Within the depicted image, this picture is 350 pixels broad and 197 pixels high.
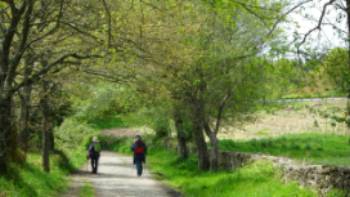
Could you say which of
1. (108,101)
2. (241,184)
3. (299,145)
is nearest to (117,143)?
(108,101)

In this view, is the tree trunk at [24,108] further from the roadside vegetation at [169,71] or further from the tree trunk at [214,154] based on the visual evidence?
the tree trunk at [214,154]

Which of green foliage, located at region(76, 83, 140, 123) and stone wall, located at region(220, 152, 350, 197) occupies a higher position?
green foliage, located at region(76, 83, 140, 123)

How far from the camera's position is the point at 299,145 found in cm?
3766

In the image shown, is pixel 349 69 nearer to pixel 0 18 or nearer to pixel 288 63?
pixel 288 63

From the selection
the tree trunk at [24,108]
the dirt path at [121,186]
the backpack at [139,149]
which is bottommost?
the dirt path at [121,186]

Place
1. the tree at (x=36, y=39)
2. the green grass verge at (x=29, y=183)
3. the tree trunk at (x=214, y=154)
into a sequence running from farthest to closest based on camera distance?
the tree trunk at (x=214, y=154) < the green grass verge at (x=29, y=183) < the tree at (x=36, y=39)

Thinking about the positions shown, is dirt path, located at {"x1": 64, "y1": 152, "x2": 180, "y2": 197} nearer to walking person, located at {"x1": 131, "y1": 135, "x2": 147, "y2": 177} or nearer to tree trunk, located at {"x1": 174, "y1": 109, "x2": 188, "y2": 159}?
walking person, located at {"x1": 131, "y1": 135, "x2": 147, "y2": 177}

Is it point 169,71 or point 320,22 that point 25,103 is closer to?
point 169,71

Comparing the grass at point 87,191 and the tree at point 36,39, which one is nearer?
the tree at point 36,39

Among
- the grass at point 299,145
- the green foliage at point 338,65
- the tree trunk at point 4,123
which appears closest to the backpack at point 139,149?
the grass at point 299,145

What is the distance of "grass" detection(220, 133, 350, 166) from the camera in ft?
111

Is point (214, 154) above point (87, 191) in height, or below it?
above

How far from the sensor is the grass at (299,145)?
33.9m

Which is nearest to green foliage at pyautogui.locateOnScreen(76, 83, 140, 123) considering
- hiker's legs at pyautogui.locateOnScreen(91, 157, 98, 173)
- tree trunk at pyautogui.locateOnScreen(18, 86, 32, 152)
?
hiker's legs at pyautogui.locateOnScreen(91, 157, 98, 173)
